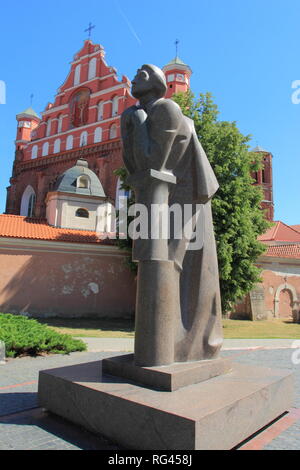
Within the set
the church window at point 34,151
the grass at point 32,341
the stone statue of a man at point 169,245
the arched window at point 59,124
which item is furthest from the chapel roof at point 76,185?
the stone statue of a man at point 169,245

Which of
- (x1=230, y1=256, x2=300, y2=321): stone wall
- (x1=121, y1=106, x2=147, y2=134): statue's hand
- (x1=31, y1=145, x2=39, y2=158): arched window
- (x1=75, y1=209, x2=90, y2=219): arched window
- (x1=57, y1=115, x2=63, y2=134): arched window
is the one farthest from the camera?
(x1=31, y1=145, x2=39, y2=158): arched window

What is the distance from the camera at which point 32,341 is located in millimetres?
7484

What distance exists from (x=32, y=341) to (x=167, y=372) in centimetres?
511

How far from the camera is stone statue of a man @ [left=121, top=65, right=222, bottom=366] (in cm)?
351

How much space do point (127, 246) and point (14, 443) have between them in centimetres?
1354

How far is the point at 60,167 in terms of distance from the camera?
3039cm

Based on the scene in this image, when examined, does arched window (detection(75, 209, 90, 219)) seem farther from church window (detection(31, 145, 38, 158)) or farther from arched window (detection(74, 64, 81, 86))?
arched window (detection(74, 64, 81, 86))

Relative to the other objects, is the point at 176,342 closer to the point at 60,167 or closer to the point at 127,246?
the point at 127,246

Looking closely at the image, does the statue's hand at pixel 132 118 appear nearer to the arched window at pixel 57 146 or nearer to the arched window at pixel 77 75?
the arched window at pixel 57 146

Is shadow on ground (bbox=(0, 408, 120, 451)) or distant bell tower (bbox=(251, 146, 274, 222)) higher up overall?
distant bell tower (bbox=(251, 146, 274, 222))

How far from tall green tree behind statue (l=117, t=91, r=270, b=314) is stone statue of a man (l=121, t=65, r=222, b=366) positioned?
9.99 m

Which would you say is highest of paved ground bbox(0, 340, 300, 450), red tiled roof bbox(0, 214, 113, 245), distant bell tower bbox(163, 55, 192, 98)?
distant bell tower bbox(163, 55, 192, 98)

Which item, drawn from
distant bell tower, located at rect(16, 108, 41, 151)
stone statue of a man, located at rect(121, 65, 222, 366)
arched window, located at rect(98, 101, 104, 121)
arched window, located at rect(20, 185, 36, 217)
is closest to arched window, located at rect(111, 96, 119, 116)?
arched window, located at rect(98, 101, 104, 121)
